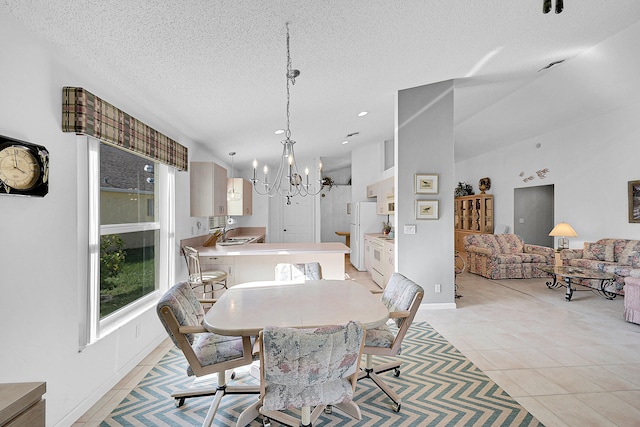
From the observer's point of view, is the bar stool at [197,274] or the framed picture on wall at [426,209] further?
the framed picture on wall at [426,209]

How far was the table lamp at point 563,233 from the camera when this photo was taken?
6.05 m

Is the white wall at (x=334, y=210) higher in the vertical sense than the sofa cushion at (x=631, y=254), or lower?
higher

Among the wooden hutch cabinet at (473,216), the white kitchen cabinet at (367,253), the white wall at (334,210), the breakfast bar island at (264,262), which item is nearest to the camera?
the breakfast bar island at (264,262)

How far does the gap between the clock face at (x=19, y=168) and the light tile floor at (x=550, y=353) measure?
4.86ft

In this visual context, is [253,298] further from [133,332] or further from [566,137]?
[566,137]

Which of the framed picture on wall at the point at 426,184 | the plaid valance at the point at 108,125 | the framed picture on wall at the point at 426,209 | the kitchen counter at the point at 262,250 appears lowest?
the kitchen counter at the point at 262,250

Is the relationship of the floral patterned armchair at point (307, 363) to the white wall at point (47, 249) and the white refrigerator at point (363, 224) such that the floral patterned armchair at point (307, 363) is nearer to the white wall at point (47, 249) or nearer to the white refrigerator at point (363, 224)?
the white wall at point (47, 249)

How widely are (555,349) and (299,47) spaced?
348cm

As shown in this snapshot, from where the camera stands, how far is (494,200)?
8.69 m

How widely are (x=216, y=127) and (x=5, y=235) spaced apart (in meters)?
2.66

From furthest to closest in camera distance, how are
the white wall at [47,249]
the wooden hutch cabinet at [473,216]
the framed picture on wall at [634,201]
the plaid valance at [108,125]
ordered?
1. the wooden hutch cabinet at [473,216]
2. the framed picture on wall at [634,201]
3. the plaid valance at [108,125]
4. the white wall at [47,249]

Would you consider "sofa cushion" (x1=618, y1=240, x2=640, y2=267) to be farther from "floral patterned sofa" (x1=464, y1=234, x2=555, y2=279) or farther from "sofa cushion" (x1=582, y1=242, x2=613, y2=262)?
"floral patterned sofa" (x1=464, y1=234, x2=555, y2=279)

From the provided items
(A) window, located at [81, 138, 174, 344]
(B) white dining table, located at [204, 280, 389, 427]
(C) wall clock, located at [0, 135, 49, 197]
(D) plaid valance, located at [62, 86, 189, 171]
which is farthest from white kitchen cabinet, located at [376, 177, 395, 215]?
(C) wall clock, located at [0, 135, 49, 197]

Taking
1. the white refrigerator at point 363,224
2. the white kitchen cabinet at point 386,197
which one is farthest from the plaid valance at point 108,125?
the white refrigerator at point 363,224
